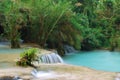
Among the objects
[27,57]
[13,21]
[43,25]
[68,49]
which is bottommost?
[68,49]

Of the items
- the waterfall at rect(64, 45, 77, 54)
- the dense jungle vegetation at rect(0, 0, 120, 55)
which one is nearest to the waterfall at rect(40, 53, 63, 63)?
the dense jungle vegetation at rect(0, 0, 120, 55)

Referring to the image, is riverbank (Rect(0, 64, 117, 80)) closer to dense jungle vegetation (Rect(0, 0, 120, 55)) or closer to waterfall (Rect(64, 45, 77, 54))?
dense jungle vegetation (Rect(0, 0, 120, 55))

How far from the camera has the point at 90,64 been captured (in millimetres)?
19578

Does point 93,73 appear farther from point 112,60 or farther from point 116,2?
point 116,2

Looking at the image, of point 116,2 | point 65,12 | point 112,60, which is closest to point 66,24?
point 65,12

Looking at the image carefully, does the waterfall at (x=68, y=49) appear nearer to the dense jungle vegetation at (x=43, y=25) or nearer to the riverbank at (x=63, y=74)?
the dense jungle vegetation at (x=43, y=25)

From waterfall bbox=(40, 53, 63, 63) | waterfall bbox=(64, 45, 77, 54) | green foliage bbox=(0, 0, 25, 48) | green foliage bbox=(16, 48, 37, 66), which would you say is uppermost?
green foliage bbox=(0, 0, 25, 48)

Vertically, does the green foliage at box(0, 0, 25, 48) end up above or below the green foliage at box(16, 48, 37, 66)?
above

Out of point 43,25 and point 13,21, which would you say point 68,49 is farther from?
point 13,21

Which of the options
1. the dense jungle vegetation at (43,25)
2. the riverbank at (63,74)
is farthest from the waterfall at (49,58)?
the dense jungle vegetation at (43,25)

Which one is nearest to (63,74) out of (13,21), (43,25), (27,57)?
(27,57)

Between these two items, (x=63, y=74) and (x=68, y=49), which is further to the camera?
(x=68, y=49)

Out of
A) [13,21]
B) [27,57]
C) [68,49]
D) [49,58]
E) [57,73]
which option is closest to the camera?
[57,73]

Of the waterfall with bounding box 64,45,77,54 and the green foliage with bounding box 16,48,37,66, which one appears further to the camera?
the waterfall with bounding box 64,45,77,54
